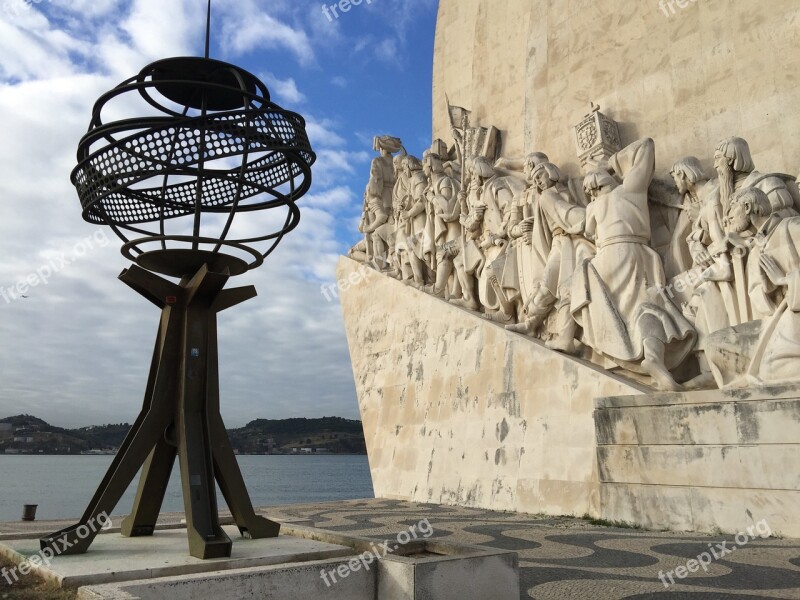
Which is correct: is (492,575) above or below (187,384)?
below

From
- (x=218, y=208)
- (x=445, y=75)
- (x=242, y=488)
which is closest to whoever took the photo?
(x=242, y=488)

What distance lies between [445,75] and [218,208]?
28.2 feet

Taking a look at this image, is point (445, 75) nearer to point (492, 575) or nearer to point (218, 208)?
point (218, 208)

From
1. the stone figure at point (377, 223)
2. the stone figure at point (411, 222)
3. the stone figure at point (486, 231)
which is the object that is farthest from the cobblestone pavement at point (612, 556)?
the stone figure at point (377, 223)

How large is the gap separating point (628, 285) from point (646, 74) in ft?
9.02

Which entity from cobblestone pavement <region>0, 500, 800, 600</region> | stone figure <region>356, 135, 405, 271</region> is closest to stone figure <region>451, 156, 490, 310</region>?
stone figure <region>356, 135, 405, 271</region>

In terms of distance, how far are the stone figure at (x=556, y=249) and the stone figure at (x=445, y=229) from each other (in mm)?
1831

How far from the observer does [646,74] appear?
294 inches

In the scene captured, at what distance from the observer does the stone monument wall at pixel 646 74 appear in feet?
20.6

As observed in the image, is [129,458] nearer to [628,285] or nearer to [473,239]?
[628,285]

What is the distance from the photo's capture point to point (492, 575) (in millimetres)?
2705

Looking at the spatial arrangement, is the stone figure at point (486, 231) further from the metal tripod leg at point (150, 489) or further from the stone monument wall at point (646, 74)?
the metal tripod leg at point (150, 489)

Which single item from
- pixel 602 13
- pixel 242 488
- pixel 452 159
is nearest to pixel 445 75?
pixel 452 159

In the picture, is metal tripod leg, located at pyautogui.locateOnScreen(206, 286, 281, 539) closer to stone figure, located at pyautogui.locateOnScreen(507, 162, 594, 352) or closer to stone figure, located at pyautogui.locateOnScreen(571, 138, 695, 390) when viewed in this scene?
stone figure, located at pyautogui.locateOnScreen(571, 138, 695, 390)
